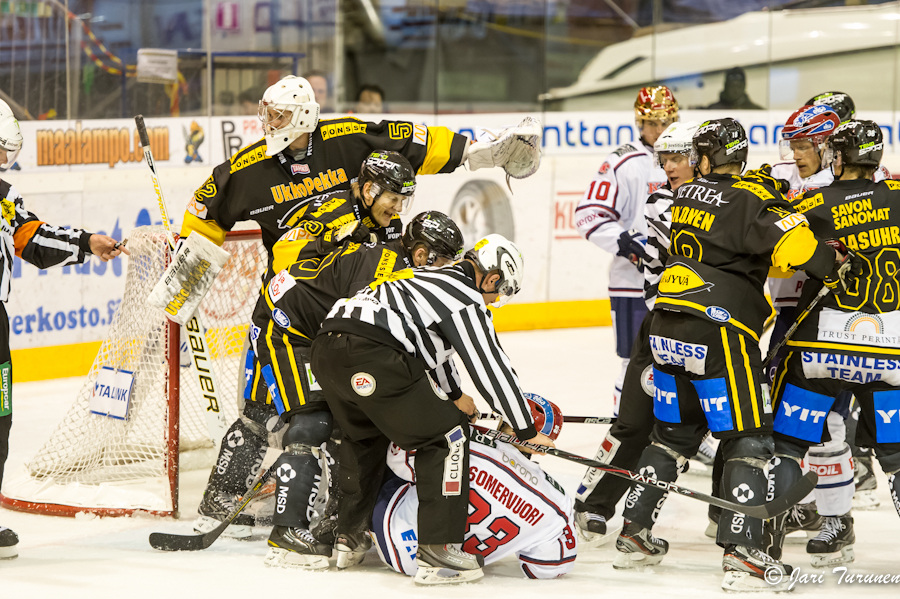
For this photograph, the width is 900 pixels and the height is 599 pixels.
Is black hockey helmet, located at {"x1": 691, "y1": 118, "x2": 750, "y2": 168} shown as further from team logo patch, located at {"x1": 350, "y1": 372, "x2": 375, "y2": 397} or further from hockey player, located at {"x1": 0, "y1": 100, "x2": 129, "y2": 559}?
hockey player, located at {"x1": 0, "y1": 100, "x2": 129, "y2": 559}

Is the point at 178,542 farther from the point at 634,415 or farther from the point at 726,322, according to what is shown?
the point at 726,322

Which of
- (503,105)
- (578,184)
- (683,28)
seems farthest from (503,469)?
(683,28)

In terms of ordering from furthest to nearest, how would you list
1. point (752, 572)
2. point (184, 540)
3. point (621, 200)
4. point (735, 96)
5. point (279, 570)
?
point (735, 96) < point (621, 200) < point (184, 540) < point (279, 570) < point (752, 572)

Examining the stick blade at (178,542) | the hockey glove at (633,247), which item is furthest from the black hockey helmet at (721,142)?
the stick blade at (178,542)

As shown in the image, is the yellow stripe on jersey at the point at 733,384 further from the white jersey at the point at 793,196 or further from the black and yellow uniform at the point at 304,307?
the black and yellow uniform at the point at 304,307

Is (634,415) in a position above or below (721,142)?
below

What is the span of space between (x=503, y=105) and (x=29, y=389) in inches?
172

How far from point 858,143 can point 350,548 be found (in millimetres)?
1905

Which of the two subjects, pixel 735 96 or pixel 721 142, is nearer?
pixel 721 142

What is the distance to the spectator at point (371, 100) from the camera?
8430mm

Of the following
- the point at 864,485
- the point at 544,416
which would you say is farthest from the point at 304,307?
the point at 864,485

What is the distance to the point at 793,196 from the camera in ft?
14.1

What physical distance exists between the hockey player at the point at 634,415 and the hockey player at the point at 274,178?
3.04ft

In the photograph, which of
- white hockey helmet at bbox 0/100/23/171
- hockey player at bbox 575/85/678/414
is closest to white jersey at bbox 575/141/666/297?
hockey player at bbox 575/85/678/414
